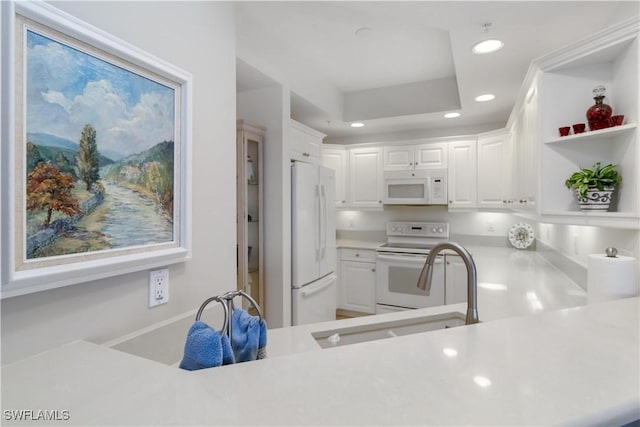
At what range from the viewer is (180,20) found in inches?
48.4

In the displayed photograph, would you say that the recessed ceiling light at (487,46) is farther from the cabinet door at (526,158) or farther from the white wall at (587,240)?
the white wall at (587,240)

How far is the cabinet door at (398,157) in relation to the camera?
384cm

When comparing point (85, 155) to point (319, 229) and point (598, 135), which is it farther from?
point (319, 229)

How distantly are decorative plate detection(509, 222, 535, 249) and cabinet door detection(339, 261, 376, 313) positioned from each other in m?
1.60

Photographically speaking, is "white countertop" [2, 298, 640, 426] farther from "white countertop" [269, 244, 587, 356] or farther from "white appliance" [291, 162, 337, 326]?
"white appliance" [291, 162, 337, 326]

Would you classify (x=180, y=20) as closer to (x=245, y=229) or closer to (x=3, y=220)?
(x=3, y=220)

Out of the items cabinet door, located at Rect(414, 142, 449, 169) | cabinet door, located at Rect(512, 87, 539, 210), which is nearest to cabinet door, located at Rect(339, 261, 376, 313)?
cabinet door, located at Rect(414, 142, 449, 169)

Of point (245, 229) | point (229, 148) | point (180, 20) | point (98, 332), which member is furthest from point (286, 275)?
point (180, 20)

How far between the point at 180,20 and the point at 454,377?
4.85 feet

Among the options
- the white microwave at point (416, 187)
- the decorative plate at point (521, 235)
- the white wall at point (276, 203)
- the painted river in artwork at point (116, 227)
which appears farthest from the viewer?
the white microwave at point (416, 187)

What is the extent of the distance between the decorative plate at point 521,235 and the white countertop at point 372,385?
307cm

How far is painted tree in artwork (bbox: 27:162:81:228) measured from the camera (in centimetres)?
78

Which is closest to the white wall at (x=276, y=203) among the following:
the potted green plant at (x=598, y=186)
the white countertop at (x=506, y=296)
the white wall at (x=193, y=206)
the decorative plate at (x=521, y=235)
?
the white wall at (x=193, y=206)

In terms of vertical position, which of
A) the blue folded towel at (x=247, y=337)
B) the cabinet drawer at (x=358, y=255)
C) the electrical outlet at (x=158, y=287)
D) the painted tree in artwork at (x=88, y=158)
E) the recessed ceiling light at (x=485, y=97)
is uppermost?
the recessed ceiling light at (x=485, y=97)
